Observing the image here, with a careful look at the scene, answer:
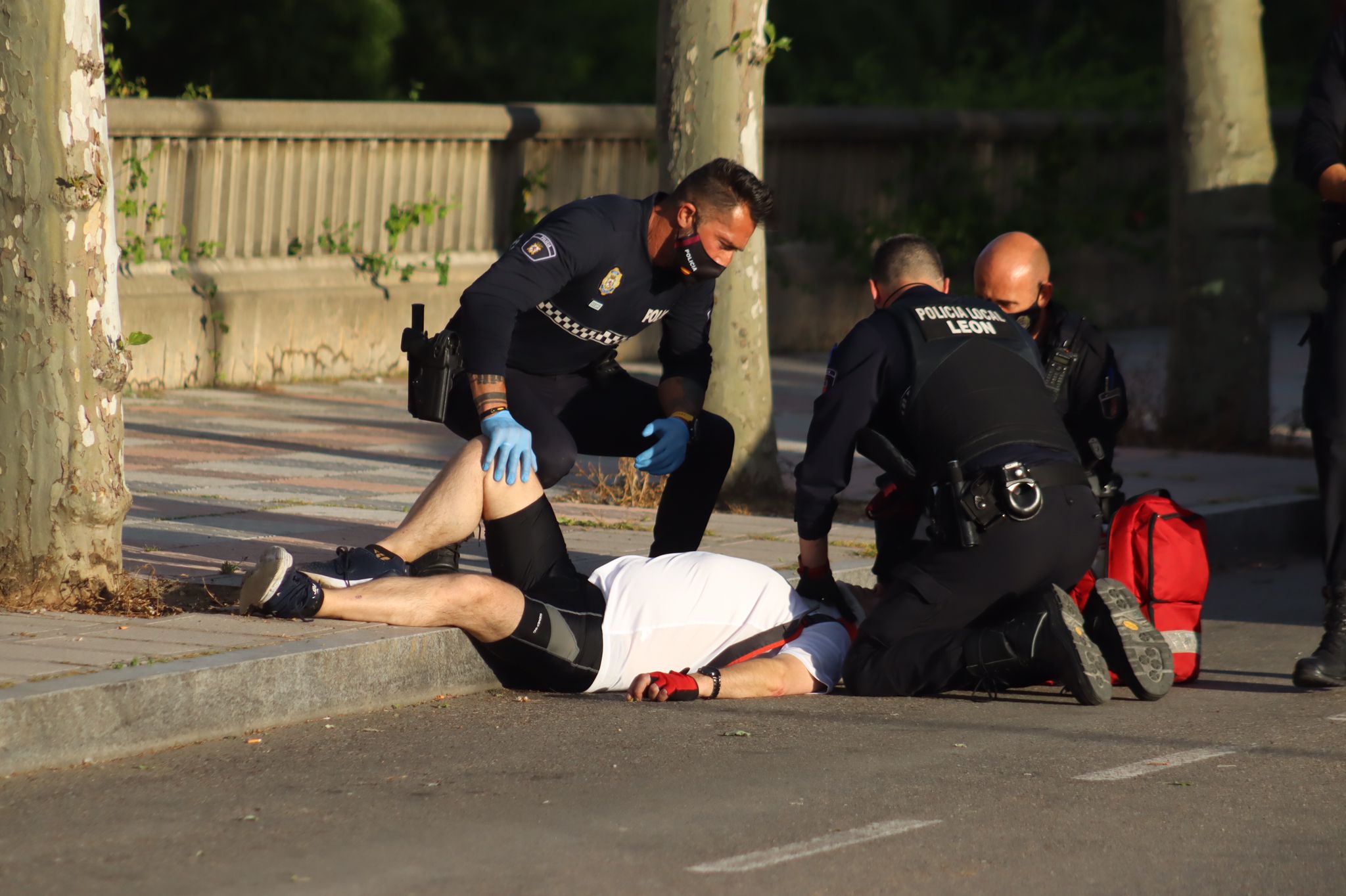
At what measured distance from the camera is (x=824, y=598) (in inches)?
235

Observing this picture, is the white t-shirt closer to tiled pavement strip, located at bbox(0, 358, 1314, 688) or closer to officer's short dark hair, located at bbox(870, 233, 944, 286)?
tiled pavement strip, located at bbox(0, 358, 1314, 688)

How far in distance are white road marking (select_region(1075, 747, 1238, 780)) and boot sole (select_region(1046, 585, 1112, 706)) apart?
1.56 ft

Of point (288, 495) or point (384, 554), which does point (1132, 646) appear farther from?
point (288, 495)

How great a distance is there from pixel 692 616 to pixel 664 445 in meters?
0.87

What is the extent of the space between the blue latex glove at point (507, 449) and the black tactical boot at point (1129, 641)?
5.41 ft

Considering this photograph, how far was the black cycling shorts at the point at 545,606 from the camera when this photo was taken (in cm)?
560

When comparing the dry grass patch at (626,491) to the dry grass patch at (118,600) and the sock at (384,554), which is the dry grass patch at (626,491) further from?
the dry grass patch at (118,600)

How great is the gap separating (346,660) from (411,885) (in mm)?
1618

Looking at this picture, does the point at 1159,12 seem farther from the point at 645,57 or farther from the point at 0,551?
the point at 0,551

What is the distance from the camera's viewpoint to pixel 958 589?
5.69 metres

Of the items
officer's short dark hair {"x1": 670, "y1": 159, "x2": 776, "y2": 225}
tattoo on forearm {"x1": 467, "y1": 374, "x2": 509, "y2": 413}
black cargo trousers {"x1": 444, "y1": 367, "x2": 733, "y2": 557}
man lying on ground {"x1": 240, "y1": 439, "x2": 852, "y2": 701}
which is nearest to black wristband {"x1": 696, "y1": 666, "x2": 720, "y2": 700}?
man lying on ground {"x1": 240, "y1": 439, "x2": 852, "y2": 701}

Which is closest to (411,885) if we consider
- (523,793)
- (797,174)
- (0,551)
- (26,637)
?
(523,793)

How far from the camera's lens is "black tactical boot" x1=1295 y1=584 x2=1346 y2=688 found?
5965mm

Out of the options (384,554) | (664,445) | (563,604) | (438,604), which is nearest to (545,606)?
(563,604)
